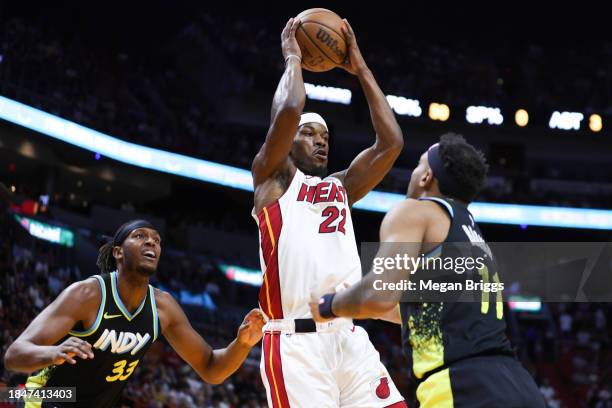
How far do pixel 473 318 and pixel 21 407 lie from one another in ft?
10.3

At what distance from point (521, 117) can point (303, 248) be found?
739 inches

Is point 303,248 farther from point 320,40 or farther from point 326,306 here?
point 320,40

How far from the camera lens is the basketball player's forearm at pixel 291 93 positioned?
4.05 metres

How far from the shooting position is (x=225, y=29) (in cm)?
2602

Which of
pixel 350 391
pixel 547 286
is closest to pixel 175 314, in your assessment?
pixel 350 391

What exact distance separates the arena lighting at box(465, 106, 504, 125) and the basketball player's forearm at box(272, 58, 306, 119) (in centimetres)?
1787

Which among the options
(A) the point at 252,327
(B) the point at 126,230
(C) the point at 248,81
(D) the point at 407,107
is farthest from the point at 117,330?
(C) the point at 248,81

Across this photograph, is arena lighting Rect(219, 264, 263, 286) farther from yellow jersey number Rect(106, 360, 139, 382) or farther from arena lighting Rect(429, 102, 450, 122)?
yellow jersey number Rect(106, 360, 139, 382)

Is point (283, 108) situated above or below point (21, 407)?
above

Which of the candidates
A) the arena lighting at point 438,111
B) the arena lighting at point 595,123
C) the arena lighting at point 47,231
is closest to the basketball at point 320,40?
the arena lighting at point 47,231

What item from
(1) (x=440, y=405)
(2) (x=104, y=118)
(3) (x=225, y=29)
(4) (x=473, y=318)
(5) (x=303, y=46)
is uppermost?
(3) (x=225, y=29)

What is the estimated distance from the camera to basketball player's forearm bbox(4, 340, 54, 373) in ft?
13.1

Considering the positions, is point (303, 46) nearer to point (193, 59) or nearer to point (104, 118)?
point (104, 118)

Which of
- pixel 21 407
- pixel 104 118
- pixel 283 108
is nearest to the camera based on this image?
pixel 283 108
